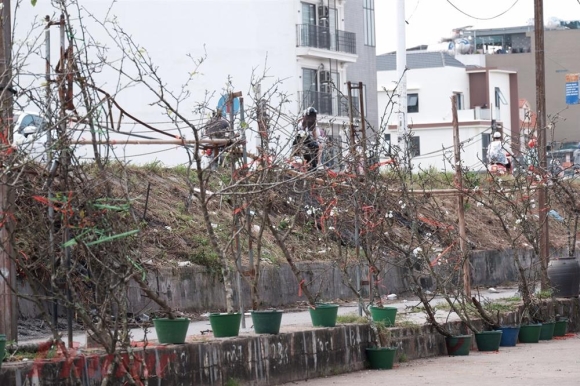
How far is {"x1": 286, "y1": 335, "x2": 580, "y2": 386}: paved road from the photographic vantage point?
1220 cm

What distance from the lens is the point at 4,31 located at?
31.9 feet

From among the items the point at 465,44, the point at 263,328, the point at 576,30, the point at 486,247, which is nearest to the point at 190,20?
the point at 486,247

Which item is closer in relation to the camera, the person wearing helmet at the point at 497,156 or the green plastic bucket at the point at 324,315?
the green plastic bucket at the point at 324,315

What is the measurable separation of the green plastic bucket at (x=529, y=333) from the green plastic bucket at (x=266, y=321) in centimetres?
672

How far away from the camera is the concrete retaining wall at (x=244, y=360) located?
9.05 m

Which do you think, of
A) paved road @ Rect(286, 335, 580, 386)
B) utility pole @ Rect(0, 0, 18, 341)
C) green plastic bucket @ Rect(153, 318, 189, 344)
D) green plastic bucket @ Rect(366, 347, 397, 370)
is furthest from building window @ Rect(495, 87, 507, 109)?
utility pole @ Rect(0, 0, 18, 341)

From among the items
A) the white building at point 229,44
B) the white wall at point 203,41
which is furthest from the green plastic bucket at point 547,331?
the white wall at point 203,41

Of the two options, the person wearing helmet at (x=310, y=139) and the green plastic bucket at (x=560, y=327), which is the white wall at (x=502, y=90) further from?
the person wearing helmet at (x=310, y=139)

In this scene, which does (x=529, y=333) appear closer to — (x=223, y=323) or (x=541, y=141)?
(x=541, y=141)

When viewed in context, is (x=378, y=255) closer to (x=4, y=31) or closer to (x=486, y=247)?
(x=4, y=31)

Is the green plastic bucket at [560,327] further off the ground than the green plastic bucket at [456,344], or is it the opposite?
the green plastic bucket at [456,344]

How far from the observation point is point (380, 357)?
13.7m

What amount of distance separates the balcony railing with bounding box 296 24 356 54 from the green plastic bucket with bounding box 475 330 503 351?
3735cm

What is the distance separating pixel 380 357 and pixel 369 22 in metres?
49.2
